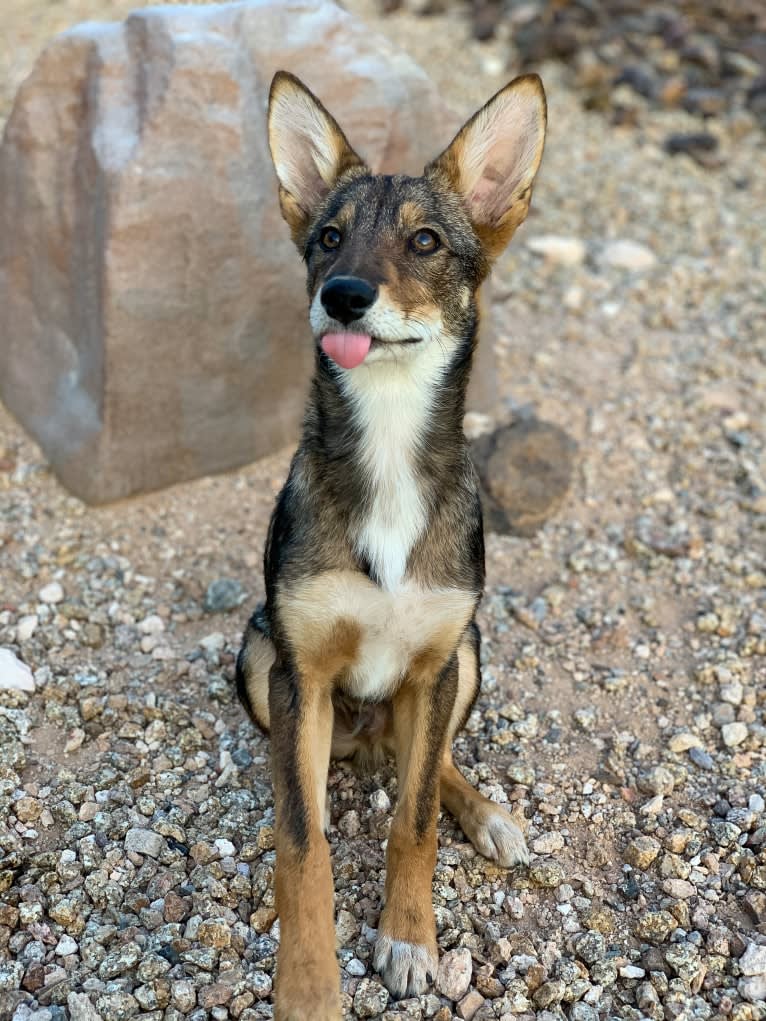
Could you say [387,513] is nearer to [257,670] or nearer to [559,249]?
[257,670]

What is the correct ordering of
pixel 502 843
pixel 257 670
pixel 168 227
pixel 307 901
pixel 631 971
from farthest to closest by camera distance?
pixel 168 227, pixel 257 670, pixel 502 843, pixel 631 971, pixel 307 901

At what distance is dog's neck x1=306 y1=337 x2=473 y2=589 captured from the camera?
388 cm

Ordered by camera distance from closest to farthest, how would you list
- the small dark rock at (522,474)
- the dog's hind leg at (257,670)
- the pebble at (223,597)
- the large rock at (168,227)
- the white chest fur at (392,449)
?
the white chest fur at (392,449) < the dog's hind leg at (257,670) < the pebble at (223,597) < the large rock at (168,227) < the small dark rock at (522,474)

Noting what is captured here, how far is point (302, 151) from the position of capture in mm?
4324

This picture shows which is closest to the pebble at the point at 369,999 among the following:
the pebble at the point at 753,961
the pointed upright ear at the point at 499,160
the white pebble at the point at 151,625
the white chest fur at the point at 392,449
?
the pebble at the point at 753,961

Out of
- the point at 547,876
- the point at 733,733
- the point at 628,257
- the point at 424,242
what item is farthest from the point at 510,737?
the point at 628,257

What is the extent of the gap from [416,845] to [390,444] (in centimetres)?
145

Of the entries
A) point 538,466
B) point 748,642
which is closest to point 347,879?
point 748,642

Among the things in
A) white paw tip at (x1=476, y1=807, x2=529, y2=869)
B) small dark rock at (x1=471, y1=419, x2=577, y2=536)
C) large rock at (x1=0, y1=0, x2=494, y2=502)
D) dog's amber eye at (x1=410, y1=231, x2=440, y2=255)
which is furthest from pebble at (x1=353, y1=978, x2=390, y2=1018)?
large rock at (x1=0, y1=0, x2=494, y2=502)

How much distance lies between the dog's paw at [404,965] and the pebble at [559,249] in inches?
242

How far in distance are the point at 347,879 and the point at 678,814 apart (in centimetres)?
138

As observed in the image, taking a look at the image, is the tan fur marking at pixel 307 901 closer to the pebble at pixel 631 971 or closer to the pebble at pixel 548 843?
the pebble at pixel 548 843

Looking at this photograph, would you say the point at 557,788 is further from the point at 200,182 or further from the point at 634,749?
the point at 200,182

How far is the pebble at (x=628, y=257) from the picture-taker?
341 inches
